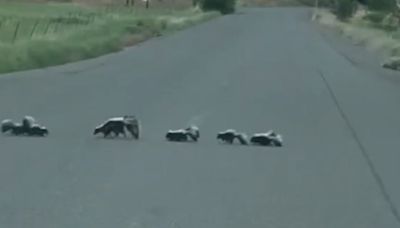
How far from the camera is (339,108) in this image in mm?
23938

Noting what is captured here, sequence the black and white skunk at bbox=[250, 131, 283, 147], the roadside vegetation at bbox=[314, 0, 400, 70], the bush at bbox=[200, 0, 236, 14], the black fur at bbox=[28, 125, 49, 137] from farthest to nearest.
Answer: the bush at bbox=[200, 0, 236, 14] < the roadside vegetation at bbox=[314, 0, 400, 70] < the black fur at bbox=[28, 125, 49, 137] < the black and white skunk at bbox=[250, 131, 283, 147]

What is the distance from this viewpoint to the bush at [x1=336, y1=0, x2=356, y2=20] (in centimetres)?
11662

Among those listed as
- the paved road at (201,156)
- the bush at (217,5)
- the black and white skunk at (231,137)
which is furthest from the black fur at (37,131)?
the bush at (217,5)


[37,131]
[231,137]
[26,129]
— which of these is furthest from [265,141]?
[26,129]

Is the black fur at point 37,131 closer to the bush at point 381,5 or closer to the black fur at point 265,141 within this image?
the black fur at point 265,141

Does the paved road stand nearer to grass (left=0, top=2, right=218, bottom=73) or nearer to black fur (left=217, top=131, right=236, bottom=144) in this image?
black fur (left=217, top=131, right=236, bottom=144)

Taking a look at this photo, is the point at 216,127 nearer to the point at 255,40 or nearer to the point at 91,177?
the point at 91,177

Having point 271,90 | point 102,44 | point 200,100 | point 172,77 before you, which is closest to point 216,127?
point 200,100

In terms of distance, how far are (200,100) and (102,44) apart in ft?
69.6

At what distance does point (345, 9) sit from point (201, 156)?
10410 cm

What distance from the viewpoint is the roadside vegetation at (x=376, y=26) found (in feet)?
157

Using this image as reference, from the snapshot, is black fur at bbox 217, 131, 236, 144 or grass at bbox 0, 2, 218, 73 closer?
black fur at bbox 217, 131, 236, 144

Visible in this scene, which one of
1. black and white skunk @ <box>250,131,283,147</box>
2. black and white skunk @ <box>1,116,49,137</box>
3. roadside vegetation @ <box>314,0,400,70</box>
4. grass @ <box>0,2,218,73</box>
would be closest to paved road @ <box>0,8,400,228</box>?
black and white skunk @ <box>250,131,283,147</box>

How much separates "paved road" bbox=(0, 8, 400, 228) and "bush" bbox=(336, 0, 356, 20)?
84250 millimetres
